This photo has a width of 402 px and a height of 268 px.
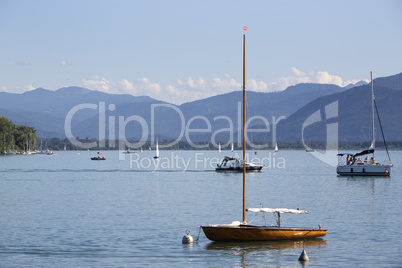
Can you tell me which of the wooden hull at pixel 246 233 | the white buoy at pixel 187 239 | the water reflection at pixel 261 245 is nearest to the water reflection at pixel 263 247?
the water reflection at pixel 261 245

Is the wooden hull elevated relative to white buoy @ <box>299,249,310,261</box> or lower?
elevated

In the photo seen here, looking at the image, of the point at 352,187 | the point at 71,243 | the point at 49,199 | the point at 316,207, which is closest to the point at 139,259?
the point at 71,243

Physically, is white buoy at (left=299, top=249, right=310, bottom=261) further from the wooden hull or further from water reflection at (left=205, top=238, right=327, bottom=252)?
the wooden hull

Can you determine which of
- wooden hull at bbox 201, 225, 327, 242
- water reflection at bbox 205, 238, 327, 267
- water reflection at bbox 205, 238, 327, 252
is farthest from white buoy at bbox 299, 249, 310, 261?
wooden hull at bbox 201, 225, 327, 242

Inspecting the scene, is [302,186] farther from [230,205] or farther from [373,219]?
[373,219]

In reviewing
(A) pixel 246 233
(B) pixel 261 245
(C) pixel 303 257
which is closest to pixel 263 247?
(B) pixel 261 245

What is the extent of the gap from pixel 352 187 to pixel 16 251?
259 ft

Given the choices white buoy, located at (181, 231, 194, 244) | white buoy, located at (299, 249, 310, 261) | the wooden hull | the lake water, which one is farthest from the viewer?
white buoy, located at (181, 231, 194, 244)

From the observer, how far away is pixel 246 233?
4916 centimetres

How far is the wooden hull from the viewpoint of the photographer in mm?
48781

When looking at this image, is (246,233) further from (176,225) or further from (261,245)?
(176,225)

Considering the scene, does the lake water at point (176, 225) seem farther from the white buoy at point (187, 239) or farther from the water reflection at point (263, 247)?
the white buoy at point (187, 239)

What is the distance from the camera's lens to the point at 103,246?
50250 millimetres

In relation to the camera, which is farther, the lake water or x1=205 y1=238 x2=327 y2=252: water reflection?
x1=205 y1=238 x2=327 y2=252: water reflection
